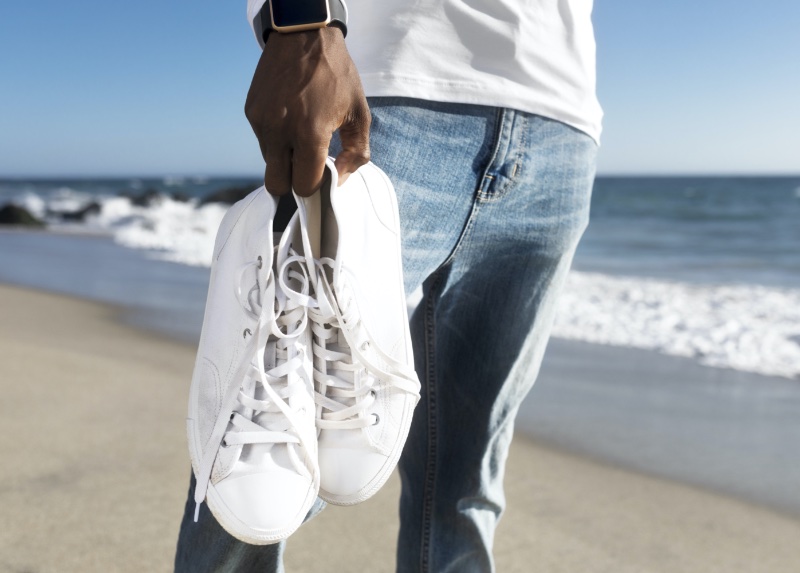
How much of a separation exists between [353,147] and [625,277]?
7931mm

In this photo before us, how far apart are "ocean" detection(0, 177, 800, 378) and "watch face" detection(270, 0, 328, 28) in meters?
3.61

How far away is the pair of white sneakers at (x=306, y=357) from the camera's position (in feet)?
2.93

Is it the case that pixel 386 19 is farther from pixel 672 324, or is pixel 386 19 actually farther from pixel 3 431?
pixel 672 324

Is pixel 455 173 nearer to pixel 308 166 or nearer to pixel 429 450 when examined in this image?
pixel 308 166

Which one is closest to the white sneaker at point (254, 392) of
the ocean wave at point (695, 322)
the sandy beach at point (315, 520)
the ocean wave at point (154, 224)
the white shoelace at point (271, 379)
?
the white shoelace at point (271, 379)

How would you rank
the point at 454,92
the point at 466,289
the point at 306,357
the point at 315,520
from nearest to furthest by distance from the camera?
the point at 306,357, the point at 454,92, the point at 466,289, the point at 315,520

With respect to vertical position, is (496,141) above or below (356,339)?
above

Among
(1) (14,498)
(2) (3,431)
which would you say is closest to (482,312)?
(1) (14,498)

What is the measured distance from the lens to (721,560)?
207 cm

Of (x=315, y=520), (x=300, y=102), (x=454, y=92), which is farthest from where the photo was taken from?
(x=315, y=520)

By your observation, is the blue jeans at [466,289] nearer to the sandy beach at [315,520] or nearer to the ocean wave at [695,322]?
the sandy beach at [315,520]

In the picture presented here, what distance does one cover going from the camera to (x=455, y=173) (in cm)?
112

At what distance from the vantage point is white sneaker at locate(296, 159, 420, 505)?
92 centimetres

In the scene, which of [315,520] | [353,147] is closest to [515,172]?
[353,147]
